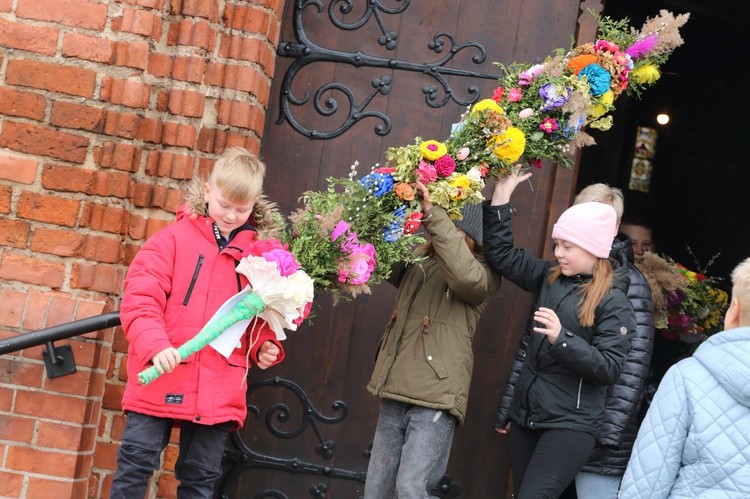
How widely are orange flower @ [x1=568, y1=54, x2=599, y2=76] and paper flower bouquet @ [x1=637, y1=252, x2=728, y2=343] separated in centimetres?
132

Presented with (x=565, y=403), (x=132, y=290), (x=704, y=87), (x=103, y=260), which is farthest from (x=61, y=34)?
(x=704, y=87)

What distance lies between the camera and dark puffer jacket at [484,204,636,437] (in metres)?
3.79

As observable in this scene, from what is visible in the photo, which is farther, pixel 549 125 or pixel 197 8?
pixel 197 8

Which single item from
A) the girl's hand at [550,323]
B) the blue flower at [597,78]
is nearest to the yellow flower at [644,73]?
the blue flower at [597,78]

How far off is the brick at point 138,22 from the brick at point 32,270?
98 centimetres

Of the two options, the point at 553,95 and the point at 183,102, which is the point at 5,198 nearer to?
the point at 183,102

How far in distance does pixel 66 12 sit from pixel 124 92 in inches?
15.0

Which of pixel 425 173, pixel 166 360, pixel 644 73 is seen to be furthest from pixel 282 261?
pixel 644 73

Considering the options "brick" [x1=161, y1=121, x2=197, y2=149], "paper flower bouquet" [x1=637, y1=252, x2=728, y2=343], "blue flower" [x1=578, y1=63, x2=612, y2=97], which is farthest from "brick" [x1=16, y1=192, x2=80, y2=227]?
"paper flower bouquet" [x1=637, y1=252, x2=728, y2=343]

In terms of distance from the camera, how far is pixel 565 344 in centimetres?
375

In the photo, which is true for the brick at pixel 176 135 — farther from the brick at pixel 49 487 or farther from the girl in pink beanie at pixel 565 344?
the brick at pixel 49 487

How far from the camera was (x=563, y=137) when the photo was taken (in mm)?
4195

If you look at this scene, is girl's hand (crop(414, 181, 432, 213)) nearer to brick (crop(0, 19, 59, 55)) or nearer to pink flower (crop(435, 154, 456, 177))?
pink flower (crop(435, 154, 456, 177))

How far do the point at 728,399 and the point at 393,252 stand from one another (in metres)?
1.44
